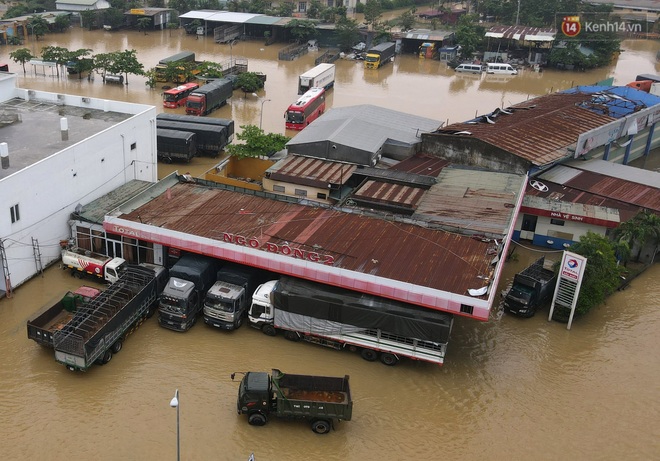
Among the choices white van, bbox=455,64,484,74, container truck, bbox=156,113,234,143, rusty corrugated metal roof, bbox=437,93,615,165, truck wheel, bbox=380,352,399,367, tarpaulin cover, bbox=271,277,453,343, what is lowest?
truck wheel, bbox=380,352,399,367

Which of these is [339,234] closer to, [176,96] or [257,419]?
[257,419]

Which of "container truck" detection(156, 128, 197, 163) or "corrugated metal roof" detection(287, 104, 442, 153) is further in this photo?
"container truck" detection(156, 128, 197, 163)

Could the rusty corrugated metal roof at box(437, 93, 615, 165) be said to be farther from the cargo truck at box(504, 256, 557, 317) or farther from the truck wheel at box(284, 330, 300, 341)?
the truck wheel at box(284, 330, 300, 341)

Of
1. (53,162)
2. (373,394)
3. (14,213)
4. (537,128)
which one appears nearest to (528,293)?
(373,394)

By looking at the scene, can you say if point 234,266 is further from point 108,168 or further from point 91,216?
point 108,168

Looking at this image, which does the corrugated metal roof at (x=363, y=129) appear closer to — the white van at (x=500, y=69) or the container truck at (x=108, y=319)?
the container truck at (x=108, y=319)

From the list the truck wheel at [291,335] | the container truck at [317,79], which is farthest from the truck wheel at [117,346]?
the container truck at [317,79]

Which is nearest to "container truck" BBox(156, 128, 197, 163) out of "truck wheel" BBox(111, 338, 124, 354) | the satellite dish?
"truck wheel" BBox(111, 338, 124, 354)
